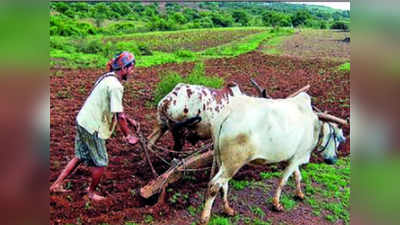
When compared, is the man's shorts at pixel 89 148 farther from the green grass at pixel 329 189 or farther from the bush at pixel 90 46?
the green grass at pixel 329 189

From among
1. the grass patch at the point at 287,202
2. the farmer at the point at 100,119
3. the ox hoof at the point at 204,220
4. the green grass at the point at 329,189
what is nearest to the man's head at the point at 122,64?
the farmer at the point at 100,119

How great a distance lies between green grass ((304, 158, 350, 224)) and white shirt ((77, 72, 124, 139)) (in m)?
2.35

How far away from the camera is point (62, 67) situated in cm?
483

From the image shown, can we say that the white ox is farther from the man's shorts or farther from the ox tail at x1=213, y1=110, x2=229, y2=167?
the man's shorts

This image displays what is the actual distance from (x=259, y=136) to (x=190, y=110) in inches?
37.4

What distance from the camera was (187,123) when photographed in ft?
16.1

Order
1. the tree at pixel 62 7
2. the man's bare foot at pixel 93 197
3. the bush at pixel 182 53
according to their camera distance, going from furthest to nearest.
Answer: the bush at pixel 182 53
the tree at pixel 62 7
the man's bare foot at pixel 93 197

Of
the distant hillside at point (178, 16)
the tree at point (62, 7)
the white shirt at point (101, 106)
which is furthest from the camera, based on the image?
the distant hillside at point (178, 16)

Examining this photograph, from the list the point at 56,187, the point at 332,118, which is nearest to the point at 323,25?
the point at 332,118

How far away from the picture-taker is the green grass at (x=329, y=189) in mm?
4871

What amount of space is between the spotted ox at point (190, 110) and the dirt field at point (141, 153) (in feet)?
0.90
